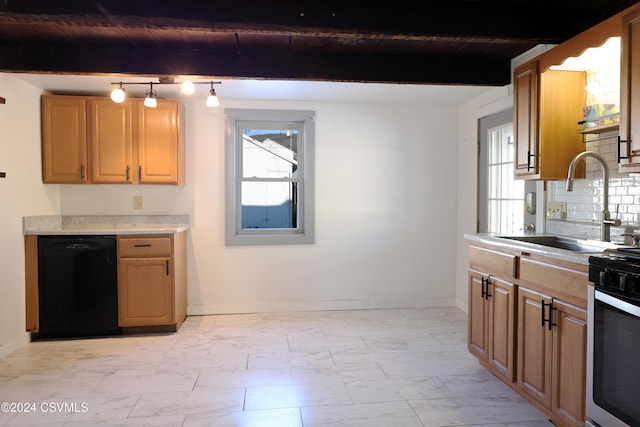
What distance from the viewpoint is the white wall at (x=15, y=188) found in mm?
3154

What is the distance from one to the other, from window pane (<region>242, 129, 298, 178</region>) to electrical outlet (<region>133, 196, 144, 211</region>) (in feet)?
3.43

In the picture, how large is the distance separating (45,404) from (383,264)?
10.3 ft

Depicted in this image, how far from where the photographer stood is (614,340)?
5.59 ft

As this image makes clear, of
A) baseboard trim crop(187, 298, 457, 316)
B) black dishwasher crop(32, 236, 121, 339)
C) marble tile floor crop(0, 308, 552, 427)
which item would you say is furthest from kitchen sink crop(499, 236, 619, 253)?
black dishwasher crop(32, 236, 121, 339)

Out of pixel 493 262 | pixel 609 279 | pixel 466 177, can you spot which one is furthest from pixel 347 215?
pixel 609 279

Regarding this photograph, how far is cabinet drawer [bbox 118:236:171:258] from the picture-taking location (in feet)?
11.7

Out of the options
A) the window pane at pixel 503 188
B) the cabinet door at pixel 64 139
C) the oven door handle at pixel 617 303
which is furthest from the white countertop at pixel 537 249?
the cabinet door at pixel 64 139

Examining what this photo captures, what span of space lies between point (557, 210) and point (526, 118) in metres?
0.67

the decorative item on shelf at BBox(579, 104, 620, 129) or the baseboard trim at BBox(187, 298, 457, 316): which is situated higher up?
the decorative item on shelf at BBox(579, 104, 620, 129)

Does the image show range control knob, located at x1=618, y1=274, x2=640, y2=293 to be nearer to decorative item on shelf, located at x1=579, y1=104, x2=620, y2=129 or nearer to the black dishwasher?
decorative item on shelf, located at x1=579, y1=104, x2=620, y2=129

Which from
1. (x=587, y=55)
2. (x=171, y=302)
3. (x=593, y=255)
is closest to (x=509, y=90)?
(x=587, y=55)

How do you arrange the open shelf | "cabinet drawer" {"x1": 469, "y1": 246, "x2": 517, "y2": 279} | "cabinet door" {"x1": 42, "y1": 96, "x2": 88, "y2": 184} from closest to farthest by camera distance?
the open shelf < "cabinet drawer" {"x1": 469, "y1": 246, "x2": 517, "y2": 279} < "cabinet door" {"x1": 42, "y1": 96, "x2": 88, "y2": 184}

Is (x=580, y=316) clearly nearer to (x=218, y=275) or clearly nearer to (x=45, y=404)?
(x=45, y=404)

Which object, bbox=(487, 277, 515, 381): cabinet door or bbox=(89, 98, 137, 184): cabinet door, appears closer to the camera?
bbox=(487, 277, 515, 381): cabinet door
